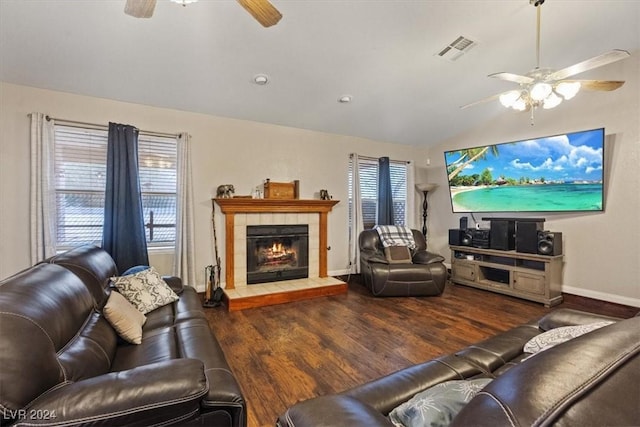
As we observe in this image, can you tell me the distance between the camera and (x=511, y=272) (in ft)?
13.6

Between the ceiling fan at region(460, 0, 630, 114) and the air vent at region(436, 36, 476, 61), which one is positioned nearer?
the ceiling fan at region(460, 0, 630, 114)

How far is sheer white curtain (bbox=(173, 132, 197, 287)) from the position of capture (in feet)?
12.6

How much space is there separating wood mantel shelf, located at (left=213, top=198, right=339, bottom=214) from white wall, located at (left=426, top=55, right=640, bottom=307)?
3342 millimetres

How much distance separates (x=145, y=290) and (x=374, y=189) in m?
4.12

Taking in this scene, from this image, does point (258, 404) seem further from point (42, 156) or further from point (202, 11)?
point (42, 156)

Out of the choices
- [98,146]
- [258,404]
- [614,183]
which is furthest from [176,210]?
[614,183]

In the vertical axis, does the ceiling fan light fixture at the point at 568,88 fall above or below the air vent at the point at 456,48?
below

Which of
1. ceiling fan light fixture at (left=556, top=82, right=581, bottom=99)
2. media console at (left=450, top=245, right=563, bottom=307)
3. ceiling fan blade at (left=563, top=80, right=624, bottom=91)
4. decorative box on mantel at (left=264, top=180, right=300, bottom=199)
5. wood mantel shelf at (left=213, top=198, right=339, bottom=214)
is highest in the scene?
ceiling fan blade at (left=563, top=80, right=624, bottom=91)

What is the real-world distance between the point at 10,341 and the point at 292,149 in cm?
411

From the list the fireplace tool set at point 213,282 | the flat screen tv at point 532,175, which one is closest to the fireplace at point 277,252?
the fireplace tool set at point 213,282

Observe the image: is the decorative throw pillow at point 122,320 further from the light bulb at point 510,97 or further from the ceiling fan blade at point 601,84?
the ceiling fan blade at point 601,84

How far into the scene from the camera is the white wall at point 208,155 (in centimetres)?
312

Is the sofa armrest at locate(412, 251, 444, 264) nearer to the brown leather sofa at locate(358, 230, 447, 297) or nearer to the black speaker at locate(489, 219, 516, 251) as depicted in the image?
the brown leather sofa at locate(358, 230, 447, 297)

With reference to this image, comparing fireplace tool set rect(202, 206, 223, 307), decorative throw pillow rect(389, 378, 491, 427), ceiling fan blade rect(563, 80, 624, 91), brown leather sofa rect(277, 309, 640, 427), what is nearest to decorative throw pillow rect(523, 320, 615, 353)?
decorative throw pillow rect(389, 378, 491, 427)
